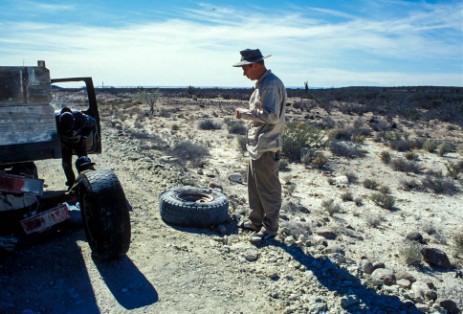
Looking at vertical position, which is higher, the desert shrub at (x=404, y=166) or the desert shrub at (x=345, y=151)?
the desert shrub at (x=345, y=151)

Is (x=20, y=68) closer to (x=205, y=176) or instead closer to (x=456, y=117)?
(x=205, y=176)

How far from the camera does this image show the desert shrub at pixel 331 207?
26.9 ft

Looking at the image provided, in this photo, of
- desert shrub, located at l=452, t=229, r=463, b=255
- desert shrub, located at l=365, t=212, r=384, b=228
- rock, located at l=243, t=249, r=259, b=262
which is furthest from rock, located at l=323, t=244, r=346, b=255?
desert shrub, located at l=452, t=229, r=463, b=255

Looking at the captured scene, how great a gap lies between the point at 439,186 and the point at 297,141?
4.40 m

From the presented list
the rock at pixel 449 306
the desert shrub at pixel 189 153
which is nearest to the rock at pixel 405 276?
the rock at pixel 449 306

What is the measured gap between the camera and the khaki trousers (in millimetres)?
4859

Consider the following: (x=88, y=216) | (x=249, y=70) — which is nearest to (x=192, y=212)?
(x=88, y=216)

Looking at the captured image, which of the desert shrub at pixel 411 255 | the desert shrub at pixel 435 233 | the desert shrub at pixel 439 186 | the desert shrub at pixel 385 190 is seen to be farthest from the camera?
the desert shrub at pixel 439 186

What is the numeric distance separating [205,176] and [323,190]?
9.10ft

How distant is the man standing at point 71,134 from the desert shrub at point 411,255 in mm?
4699

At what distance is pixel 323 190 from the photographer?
32.3ft

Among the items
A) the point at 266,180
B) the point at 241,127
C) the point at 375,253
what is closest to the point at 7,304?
the point at 266,180

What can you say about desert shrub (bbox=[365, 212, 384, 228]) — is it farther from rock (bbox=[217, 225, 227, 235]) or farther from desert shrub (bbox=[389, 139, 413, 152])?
desert shrub (bbox=[389, 139, 413, 152])

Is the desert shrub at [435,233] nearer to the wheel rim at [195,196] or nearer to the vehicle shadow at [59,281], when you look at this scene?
the wheel rim at [195,196]
